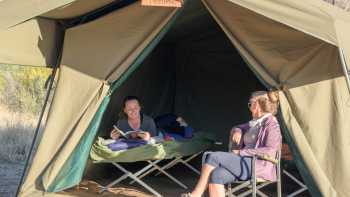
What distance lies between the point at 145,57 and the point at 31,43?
882 mm

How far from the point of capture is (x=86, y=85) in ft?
15.7

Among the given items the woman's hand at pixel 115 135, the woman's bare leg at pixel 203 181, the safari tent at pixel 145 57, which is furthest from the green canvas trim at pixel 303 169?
the woman's hand at pixel 115 135

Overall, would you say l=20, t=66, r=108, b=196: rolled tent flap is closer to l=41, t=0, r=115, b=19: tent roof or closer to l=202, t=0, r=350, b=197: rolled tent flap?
l=41, t=0, r=115, b=19: tent roof

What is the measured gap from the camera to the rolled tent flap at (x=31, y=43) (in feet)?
15.7

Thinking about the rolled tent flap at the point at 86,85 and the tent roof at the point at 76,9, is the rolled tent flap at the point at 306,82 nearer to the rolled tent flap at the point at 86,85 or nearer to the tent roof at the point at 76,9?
the rolled tent flap at the point at 86,85

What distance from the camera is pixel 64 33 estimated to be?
5125 mm

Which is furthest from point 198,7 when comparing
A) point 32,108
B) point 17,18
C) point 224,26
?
point 32,108

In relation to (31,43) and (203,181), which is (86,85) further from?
(203,181)

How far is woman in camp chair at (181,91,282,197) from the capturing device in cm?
409

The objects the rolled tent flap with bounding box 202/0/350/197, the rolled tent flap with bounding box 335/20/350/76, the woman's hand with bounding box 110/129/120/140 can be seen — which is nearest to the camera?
the rolled tent flap with bounding box 335/20/350/76

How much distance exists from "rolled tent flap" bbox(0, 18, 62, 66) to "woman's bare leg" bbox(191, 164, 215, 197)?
66.4 inches

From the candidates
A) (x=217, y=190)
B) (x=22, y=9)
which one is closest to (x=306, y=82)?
(x=217, y=190)

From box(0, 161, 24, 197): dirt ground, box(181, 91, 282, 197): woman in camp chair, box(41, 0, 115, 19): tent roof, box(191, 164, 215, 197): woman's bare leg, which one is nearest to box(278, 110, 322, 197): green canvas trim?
box(181, 91, 282, 197): woman in camp chair

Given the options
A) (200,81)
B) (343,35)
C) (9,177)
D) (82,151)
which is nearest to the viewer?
A: (343,35)
